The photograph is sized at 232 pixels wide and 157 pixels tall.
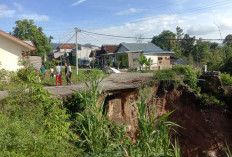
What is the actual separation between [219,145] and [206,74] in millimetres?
4033

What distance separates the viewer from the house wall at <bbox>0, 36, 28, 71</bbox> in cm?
1178

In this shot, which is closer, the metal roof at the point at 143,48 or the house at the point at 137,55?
the house at the point at 137,55

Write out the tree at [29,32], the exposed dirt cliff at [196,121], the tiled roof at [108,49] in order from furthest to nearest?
the tree at [29,32] → the tiled roof at [108,49] → the exposed dirt cliff at [196,121]

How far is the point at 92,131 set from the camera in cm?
512

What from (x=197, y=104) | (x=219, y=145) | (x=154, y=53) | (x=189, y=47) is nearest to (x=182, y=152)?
(x=219, y=145)

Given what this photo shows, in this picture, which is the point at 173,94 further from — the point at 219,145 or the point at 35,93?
the point at 35,93

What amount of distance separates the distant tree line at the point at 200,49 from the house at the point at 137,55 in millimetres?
2199

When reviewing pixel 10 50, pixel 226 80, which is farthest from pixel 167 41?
pixel 10 50

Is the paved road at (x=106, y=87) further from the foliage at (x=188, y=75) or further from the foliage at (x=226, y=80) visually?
the foliage at (x=226, y=80)

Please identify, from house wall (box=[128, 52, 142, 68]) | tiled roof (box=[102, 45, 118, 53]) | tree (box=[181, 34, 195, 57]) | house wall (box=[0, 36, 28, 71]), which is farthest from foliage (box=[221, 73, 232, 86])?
tree (box=[181, 34, 195, 57])

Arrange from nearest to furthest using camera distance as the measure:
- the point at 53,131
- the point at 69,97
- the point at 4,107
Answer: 1. the point at 53,131
2. the point at 4,107
3. the point at 69,97

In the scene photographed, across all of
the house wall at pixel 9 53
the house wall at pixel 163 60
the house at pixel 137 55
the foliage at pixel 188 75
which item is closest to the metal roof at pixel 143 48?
the house at pixel 137 55

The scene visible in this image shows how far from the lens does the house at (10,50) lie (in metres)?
11.7

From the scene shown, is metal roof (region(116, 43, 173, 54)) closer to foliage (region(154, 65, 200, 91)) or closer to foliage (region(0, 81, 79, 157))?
foliage (region(154, 65, 200, 91))
